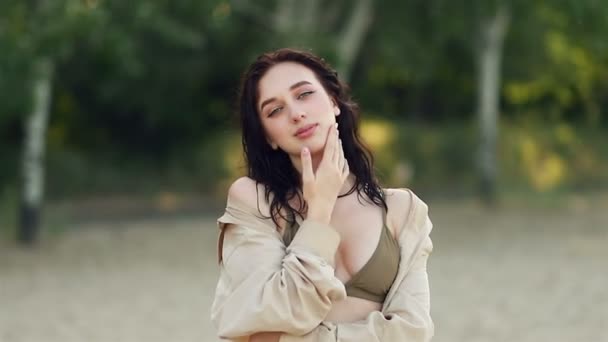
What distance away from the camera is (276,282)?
248 cm

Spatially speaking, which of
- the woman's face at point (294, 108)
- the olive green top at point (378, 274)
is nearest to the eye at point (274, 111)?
the woman's face at point (294, 108)

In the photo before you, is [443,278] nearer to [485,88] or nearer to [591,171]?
[485,88]

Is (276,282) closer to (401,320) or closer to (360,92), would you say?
(401,320)

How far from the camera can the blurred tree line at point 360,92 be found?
17.4 meters

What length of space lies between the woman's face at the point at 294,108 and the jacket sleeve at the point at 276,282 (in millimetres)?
200

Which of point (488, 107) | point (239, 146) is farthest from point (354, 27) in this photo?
point (239, 146)

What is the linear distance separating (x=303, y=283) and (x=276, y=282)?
59 millimetres

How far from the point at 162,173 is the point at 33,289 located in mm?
11464

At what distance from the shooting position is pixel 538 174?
990 inches

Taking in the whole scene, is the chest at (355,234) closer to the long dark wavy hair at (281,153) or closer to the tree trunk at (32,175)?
the long dark wavy hair at (281,153)

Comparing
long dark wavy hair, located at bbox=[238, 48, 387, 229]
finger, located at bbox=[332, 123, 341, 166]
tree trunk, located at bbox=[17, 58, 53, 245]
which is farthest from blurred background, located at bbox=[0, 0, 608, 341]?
finger, located at bbox=[332, 123, 341, 166]

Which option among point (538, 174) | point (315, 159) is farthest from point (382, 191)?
point (538, 174)

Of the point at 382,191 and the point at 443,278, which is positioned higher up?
the point at 443,278

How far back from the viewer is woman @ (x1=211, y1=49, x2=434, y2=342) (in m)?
2.48
